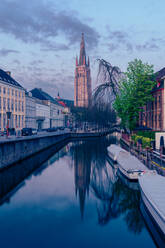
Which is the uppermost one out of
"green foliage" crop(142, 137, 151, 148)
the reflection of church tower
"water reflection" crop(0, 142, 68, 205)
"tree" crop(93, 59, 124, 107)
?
"tree" crop(93, 59, 124, 107)

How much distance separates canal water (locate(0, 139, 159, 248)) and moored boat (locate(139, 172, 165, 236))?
3.69ft

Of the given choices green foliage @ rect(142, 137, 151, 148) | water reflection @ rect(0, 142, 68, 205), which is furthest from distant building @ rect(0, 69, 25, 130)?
green foliage @ rect(142, 137, 151, 148)

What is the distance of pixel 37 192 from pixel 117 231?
29.0 feet

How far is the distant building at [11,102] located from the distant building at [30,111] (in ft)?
13.3

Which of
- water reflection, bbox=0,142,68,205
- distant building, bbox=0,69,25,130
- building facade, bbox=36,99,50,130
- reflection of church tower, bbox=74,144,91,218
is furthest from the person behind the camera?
building facade, bbox=36,99,50,130

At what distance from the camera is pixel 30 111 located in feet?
287

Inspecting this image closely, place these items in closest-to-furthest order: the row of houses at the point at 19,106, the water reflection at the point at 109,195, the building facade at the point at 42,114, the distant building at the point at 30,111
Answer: the water reflection at the point at 109,195 < the row of houses at the point at 19,106 < the distant building at the point at 30,111 < the building facade at the point at 42,114

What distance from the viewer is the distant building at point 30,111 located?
83.1 meters

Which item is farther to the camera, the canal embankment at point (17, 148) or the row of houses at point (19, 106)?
the row of houses at point (19, 106)

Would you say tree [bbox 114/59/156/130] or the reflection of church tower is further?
tree [bbox 114/59/156/130]

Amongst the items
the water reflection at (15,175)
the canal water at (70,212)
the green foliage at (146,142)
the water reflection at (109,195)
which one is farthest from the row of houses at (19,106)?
the canal water at (70,212)

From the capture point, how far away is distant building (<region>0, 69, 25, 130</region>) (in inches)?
2519

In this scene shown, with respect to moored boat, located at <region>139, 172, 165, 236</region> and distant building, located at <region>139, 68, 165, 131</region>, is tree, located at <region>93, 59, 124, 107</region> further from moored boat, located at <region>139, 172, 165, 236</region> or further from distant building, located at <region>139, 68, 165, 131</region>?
distant building, located at <region>139, 68, 165, 131</region>

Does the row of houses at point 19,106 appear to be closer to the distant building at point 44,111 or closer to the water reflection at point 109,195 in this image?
the distant building at point 44,111
